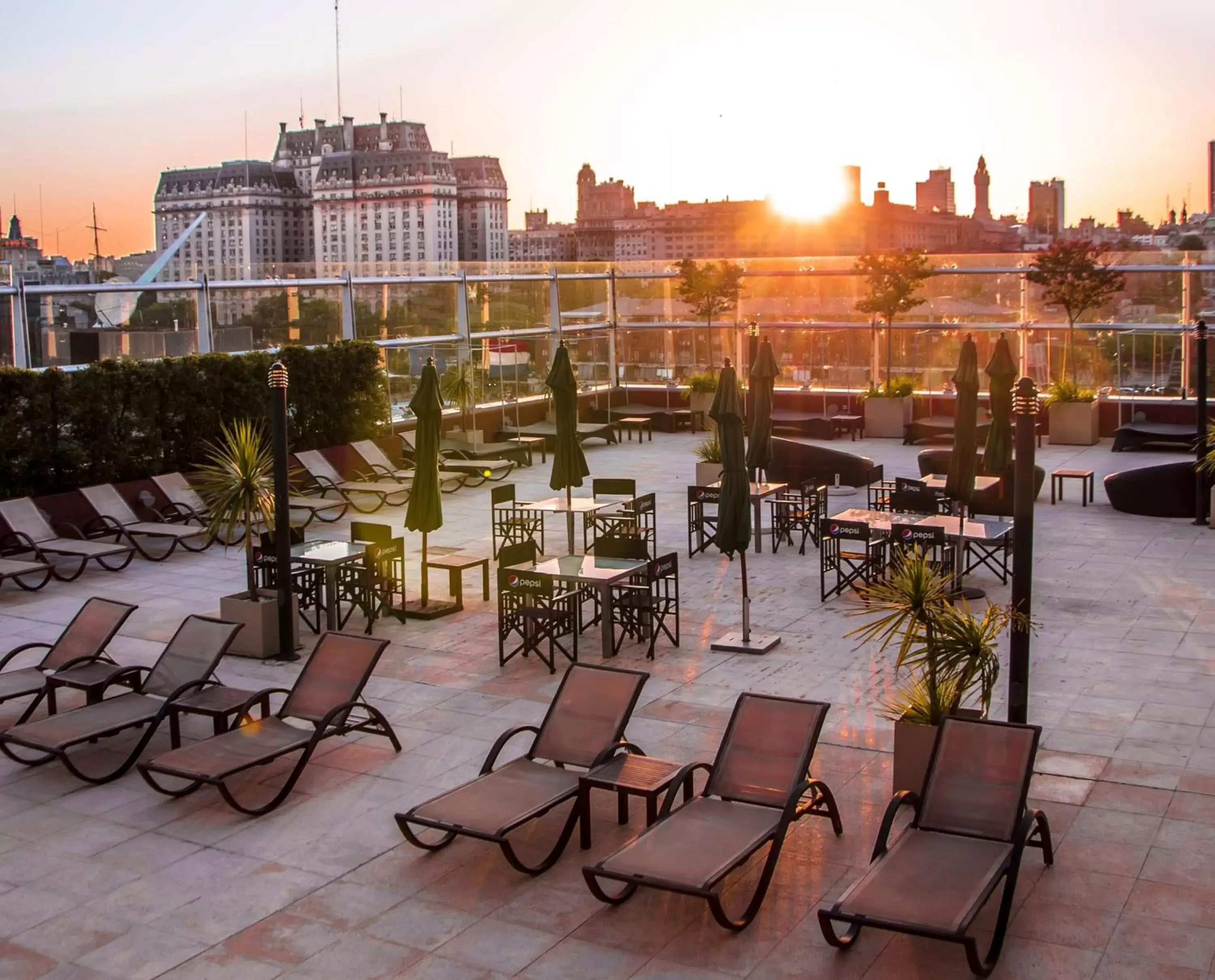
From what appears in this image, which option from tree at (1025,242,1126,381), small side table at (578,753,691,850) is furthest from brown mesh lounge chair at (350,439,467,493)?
small side table at (578,753,691,850)

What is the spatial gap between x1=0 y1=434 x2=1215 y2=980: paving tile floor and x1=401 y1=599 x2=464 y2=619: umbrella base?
185 mm

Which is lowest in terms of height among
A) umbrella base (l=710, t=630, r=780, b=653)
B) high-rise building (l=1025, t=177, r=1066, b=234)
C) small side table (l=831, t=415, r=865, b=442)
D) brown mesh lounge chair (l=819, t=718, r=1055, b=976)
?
umbrella base (l=710, t=630, r=780, b=653)

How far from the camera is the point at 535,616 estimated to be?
11.0m

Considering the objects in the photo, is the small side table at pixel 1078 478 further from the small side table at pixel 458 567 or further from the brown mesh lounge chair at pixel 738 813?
the brown mesh lounge chair at pixel 738 813

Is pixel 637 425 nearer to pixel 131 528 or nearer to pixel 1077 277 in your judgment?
pixel 1077 277

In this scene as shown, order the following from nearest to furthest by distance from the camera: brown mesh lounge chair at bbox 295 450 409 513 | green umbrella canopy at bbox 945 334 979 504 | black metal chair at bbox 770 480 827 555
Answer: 1. green umbrella canopy at bbox 945 334 979 504
2. black metal chair at bbox 770 480 827 555
3. brown mesh lounge chair at bbox 295 450 409 513

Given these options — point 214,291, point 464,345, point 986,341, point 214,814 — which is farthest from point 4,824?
point 986,341

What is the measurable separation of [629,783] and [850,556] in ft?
22.0

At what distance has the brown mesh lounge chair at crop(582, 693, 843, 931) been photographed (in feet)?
20.6

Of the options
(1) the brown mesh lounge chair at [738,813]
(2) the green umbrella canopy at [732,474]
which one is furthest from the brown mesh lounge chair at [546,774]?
(2) the green umbrella canopy at [732,474]

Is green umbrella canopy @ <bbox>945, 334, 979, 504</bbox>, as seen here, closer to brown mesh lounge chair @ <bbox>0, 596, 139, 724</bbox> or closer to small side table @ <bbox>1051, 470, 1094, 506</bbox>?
small side table @ <bbox>1051, 470, 1094, 506</bbox>

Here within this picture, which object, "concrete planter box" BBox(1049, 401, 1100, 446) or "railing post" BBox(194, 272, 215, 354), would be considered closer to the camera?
"railing post" BBox(194, 272, 215, 354)

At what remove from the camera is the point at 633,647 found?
38.0 feet

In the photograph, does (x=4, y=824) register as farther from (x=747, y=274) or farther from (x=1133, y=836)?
(x=747, y=274)
